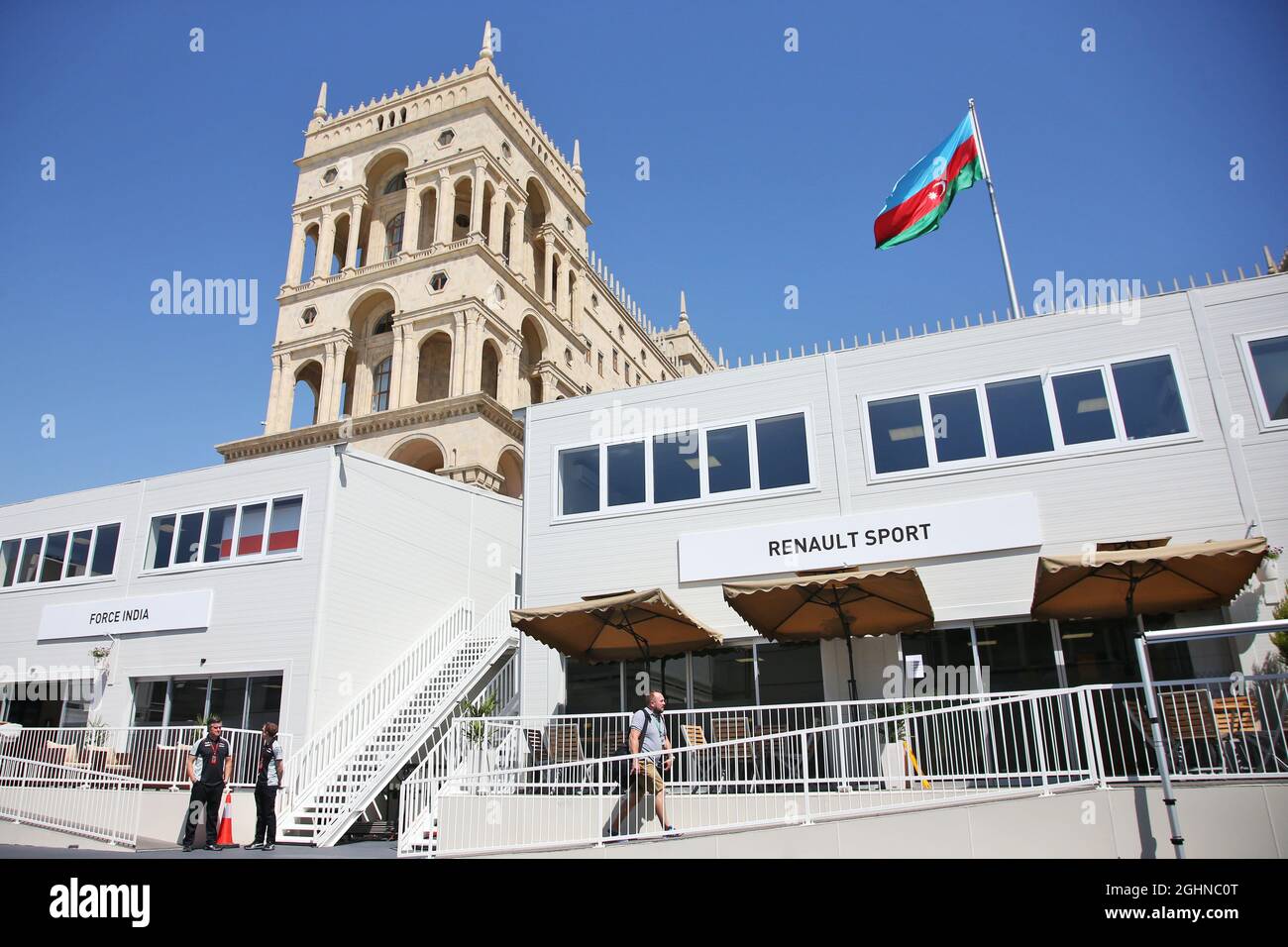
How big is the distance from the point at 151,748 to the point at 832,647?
12054 millimetres

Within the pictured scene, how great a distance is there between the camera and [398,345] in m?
38.6

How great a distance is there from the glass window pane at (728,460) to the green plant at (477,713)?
17.8ft

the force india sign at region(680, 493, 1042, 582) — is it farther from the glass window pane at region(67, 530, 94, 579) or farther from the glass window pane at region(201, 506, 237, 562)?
the glass window pane at region(67, 530, 94, 579)

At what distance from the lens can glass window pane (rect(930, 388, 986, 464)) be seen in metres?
13.8

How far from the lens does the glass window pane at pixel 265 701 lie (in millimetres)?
17656

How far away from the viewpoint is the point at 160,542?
20375 millimetres

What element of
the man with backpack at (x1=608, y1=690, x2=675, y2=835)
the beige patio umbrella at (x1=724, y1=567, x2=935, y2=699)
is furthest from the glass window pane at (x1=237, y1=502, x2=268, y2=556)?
the man with backpack at (x1=608, y1=690, x2=675, y2=835)

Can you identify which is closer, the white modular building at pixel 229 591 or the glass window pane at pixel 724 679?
the glass window pane at pixel 724 679

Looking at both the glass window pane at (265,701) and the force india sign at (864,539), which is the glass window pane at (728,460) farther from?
the glass window pane at (265,701)

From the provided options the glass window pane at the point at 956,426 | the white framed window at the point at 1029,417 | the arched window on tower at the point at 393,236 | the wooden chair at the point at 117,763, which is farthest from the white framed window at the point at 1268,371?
the arched window on tower at the point at 393,236

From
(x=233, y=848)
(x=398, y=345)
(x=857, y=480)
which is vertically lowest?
(x=233, y=848)

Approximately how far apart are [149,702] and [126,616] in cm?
205
